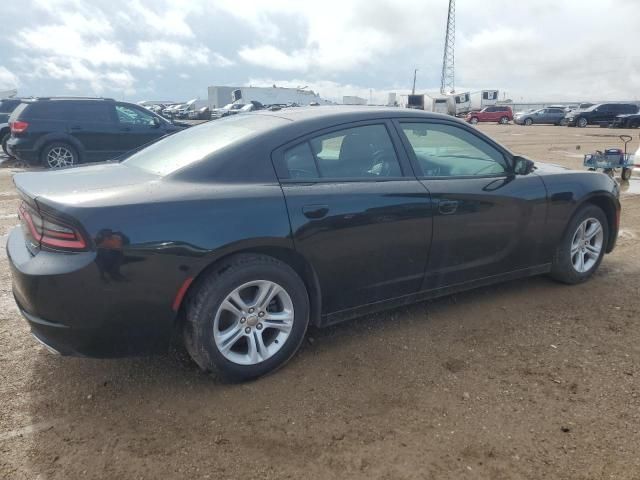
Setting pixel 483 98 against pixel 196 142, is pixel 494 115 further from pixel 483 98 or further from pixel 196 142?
pixel 196 142

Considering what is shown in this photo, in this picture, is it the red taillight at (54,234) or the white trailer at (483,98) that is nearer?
the red taillight at (54,234)

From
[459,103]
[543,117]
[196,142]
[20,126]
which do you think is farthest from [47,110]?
[459,103]

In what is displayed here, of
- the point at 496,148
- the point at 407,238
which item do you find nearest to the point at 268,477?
the point at 407,238

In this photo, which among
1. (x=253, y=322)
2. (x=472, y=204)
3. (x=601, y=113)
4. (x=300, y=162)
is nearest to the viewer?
(x=253, y=322)

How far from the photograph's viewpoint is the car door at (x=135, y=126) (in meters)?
11.3

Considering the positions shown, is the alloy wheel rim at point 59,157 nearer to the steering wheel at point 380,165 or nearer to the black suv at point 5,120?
the black suv at point 5,120

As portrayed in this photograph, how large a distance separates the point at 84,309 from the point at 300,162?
55.5 inches

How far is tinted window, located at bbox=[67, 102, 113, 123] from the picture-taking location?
1120 cm

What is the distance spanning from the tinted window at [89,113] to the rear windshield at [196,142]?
8447 mm

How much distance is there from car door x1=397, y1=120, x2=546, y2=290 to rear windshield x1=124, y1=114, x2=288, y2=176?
1.00 metres

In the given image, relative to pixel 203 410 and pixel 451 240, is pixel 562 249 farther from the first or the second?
pixel 203 410

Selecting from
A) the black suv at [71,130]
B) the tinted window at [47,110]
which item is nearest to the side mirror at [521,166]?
the black suv at [71,130]

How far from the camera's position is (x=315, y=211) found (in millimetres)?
2961

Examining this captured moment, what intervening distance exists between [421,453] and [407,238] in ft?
4.41
